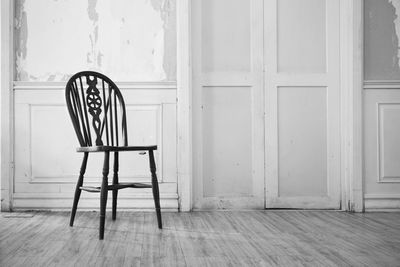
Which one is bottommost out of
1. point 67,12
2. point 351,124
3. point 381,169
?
point 381,169

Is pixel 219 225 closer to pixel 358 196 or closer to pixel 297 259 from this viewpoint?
pixel 297 259

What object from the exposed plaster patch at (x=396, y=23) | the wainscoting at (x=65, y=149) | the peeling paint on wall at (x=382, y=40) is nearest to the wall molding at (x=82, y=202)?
the wainscoting at (x=65, y=149)

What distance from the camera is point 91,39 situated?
3.11 meters

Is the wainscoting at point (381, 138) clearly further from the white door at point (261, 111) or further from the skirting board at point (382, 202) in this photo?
the white door at point (261, 111)

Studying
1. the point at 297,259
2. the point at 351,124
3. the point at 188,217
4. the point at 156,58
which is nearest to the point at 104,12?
the point at 156,58

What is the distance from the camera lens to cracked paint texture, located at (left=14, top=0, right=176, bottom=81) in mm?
3098

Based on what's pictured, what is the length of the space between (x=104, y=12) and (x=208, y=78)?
89 cm

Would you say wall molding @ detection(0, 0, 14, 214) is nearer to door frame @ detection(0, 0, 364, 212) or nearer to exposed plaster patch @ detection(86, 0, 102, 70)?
door frame @ detection(0, 0, 364, 212)

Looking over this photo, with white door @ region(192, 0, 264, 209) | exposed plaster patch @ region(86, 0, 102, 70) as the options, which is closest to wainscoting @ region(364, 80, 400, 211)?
white door @ region(192, 0, 264, 209)

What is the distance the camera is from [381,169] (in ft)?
10.3

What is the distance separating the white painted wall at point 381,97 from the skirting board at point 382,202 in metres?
0.03

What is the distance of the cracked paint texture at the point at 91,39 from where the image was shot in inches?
122

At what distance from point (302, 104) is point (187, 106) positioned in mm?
862

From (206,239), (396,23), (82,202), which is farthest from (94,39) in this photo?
(396,23)
